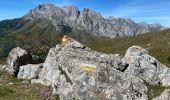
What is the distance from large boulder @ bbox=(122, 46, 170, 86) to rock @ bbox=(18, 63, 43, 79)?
45.1 ft

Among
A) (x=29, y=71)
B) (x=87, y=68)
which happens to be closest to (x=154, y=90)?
(x=87, y=68)

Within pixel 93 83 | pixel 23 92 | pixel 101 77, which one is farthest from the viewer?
pixel 23 92

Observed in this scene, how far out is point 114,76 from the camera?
95.1 feet

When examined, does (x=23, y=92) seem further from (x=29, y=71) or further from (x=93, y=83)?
(x=29, y=71)

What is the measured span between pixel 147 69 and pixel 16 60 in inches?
929

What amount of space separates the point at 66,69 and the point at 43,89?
5.57 meters

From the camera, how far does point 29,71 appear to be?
47.5 metres

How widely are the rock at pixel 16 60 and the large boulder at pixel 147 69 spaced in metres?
19.9

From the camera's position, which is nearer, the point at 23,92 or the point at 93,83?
the point at 93,83

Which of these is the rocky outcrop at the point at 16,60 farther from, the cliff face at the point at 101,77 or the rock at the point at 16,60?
the cliff face at the point at 101,77

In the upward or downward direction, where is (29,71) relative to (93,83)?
downward

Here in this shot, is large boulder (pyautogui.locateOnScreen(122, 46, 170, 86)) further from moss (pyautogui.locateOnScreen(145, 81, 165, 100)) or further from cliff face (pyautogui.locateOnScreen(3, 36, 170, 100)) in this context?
moss (pyautogui.locateOnScreen(145, 81, 165, 100))

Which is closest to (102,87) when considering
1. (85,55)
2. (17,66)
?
(85,55)

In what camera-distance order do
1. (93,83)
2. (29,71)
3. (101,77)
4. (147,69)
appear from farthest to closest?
(29,71) → (147,69) → (101,77) → (93,83)
